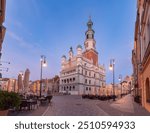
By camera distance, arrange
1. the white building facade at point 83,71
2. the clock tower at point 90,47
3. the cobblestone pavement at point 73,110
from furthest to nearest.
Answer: the clock tower at point 90,47, the white building facade at point 83,71, the cobblestone pavement at point 73,110

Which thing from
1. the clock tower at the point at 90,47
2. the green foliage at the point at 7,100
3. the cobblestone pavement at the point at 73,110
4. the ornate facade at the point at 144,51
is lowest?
the cobblestone pavement at the point at 73,110

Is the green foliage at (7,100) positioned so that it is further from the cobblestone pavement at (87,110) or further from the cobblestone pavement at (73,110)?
the cobblestone pavement at (73,110)

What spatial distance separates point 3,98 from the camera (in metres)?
6.15

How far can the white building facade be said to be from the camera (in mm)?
59562

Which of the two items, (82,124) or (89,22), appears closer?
(82,124)

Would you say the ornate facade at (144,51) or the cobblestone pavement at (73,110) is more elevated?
the ornate facade at (144,51)

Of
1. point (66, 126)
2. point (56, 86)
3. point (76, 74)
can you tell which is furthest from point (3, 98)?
point (56, 86)

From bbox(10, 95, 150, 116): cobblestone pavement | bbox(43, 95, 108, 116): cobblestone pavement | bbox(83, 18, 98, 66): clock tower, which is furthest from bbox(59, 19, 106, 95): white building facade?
bbox(10, 95, 150, 116): cobblestone pavement

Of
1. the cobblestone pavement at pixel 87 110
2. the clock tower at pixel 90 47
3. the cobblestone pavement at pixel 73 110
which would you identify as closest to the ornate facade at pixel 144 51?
the cobblestone pavement at pixel 87 110

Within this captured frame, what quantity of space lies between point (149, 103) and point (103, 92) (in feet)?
134

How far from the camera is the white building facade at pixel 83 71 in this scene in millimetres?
59562

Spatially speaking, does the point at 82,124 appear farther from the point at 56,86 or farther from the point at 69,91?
the point at 56,86

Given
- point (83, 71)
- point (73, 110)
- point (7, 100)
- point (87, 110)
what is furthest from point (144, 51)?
point (83, 71)

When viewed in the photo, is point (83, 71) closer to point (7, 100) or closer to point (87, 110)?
point (87, 110)
